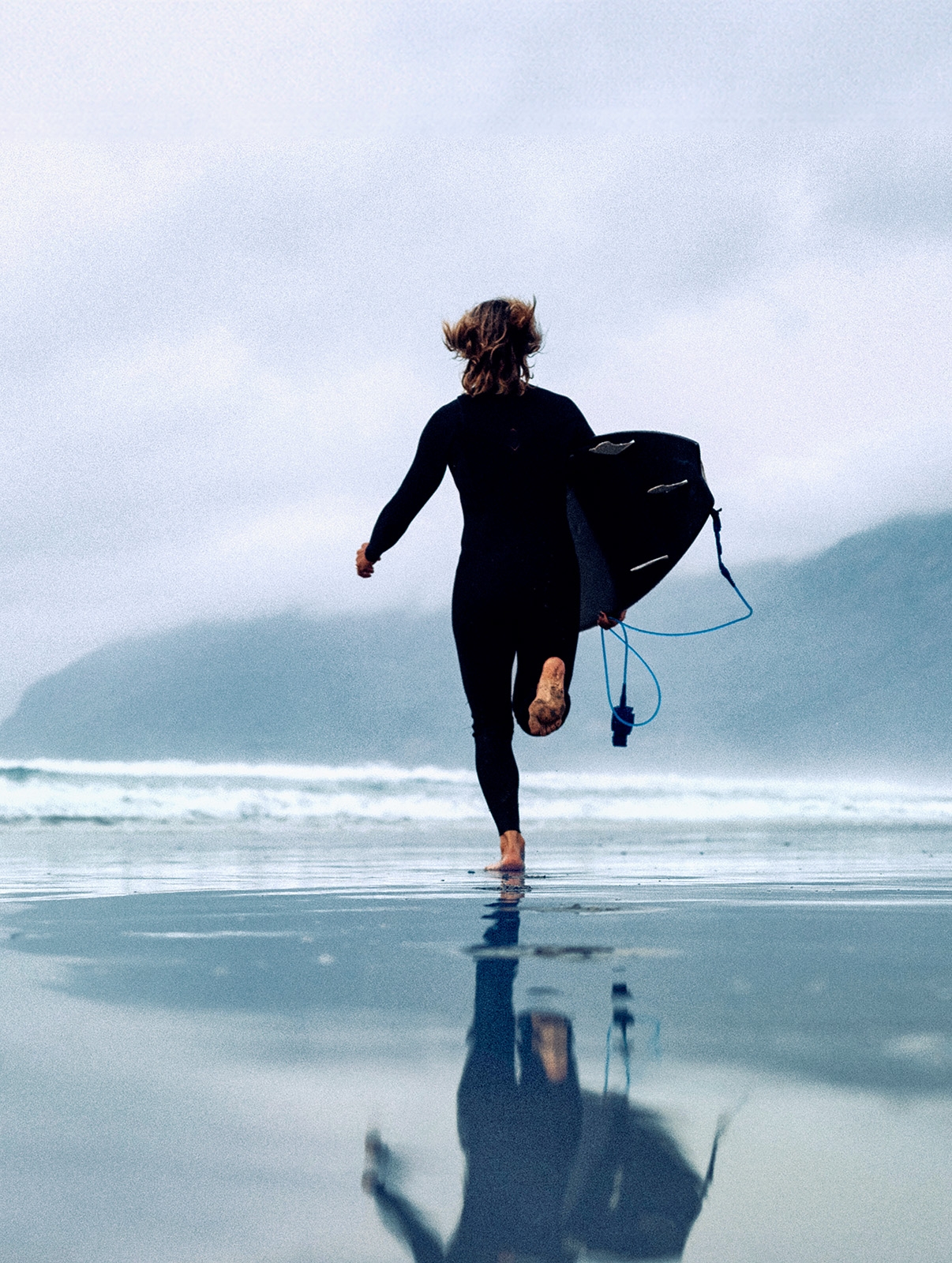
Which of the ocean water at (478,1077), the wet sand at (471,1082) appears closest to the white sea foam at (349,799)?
the ocean water at (478,1077)

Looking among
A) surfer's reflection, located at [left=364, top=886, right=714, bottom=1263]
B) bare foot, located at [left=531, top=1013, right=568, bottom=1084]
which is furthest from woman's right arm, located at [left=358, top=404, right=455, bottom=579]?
surfer's reflection, located at [left=364, top=886, right=714, bottom=1263]

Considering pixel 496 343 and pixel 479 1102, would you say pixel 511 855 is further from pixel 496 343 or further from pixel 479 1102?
pixel 479 1102

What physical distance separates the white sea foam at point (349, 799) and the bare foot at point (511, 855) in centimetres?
1063

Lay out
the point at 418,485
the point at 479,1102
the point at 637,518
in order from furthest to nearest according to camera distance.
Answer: the point at 637,518 → the point at 418,485 → the point at 479,1102

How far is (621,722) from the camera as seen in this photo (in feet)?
14.9

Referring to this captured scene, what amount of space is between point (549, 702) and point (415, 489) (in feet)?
3.02

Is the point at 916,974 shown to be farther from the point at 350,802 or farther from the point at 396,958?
the point at 350,802

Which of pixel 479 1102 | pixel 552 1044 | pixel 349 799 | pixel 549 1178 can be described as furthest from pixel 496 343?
pixel 349 799

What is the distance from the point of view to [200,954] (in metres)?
2.33

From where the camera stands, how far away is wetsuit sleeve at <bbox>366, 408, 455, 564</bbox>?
14.2 ft

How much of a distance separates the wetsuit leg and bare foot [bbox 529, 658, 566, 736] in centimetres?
20

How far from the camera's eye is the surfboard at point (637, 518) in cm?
466

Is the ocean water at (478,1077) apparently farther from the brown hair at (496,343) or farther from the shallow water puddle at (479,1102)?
the brown hair at (496,343)

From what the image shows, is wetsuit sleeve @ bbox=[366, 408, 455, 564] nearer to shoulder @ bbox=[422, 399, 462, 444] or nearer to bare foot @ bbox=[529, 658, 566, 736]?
shoulder @ bbox=[422, 399, 462, 444]
